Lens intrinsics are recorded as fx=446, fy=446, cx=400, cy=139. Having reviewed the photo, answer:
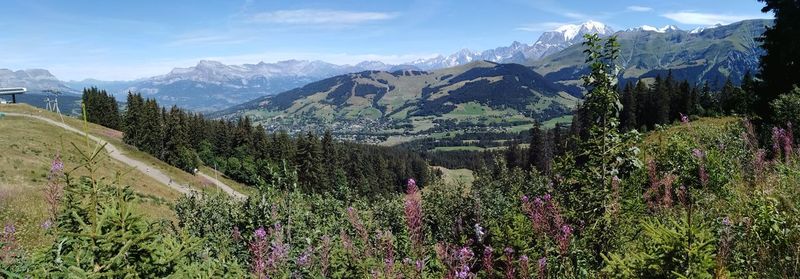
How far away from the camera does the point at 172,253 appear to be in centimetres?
510

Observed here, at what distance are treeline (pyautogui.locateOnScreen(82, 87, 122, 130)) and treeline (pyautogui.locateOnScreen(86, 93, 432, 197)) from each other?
152 inches

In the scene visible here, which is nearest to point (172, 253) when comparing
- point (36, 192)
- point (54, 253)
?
point (54, 253)

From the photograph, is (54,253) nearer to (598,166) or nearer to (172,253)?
(172,253)

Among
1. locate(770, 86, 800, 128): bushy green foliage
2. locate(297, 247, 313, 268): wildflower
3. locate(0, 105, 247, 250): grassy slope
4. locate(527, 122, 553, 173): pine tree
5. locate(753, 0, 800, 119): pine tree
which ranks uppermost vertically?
locate(753, 0, 800, 119): pine tree

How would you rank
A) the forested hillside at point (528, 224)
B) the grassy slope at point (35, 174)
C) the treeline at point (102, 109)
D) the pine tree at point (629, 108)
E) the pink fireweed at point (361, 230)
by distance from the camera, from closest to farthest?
the forested hillside at point (528, 224) < the pink fireweed at point (361, 230) < the grassy slope at point (35, 174) < the pine tree at point (629, 108) < the treeline at point (102, 109)

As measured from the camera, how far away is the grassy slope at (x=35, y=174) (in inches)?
895

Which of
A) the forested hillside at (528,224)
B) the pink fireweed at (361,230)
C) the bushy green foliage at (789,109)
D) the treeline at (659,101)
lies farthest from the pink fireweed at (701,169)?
the treeline at (659,101)

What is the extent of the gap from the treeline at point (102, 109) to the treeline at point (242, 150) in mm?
3869

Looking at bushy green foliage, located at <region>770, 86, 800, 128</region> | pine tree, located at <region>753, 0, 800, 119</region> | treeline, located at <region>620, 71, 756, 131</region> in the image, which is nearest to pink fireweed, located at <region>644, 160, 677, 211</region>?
bushy green foliage, located at <region>770, 86, 800, 128</region>

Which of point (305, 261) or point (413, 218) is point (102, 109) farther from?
point (413, 218)

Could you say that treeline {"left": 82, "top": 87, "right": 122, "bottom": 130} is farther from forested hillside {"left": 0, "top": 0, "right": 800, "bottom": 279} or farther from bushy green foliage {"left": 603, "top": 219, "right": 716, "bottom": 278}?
bushy green foliage {"left": 603, "top": 219, "right": 716, "bottom": 278}

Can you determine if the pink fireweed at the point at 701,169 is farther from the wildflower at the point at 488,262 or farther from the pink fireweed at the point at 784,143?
the wildflower at the point at 488,262

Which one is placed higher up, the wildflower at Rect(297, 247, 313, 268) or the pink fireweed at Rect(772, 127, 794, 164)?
the pink fireweed at Rect(772, 127, 794, 164)

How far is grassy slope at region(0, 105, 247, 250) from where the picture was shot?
22.7 metres
